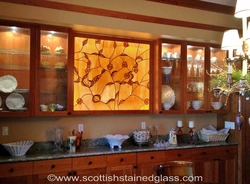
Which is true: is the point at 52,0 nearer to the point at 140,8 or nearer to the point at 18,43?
the point at 18,43

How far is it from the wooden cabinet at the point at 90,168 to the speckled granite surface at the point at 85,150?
0.21 feet

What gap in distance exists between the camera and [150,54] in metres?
3.86

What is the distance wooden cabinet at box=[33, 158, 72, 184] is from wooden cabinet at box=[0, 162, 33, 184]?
65 mm

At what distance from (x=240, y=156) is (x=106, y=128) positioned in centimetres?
220

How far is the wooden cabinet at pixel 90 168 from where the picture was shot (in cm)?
302

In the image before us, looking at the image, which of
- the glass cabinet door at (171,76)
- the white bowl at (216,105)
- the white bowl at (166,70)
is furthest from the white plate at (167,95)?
the white bowl at (216,105)

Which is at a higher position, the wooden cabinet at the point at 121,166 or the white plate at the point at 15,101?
the white plate at the point at 15,101

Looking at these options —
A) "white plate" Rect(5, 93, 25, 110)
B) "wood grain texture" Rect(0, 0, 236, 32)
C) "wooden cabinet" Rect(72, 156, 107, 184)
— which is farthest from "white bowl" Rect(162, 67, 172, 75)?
"white plate" Rect(5, 93, 25, 110)

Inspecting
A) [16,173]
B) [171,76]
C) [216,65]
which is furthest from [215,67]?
[16,173]

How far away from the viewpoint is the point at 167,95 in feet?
12.8

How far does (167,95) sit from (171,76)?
309 millimetres

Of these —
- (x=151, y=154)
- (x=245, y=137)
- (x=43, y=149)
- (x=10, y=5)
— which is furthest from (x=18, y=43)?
(x=245, y=137)

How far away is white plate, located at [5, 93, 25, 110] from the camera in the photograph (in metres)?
3.05

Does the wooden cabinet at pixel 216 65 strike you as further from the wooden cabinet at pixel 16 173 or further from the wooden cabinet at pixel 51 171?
the wooden cabinet at pixel 16 173
